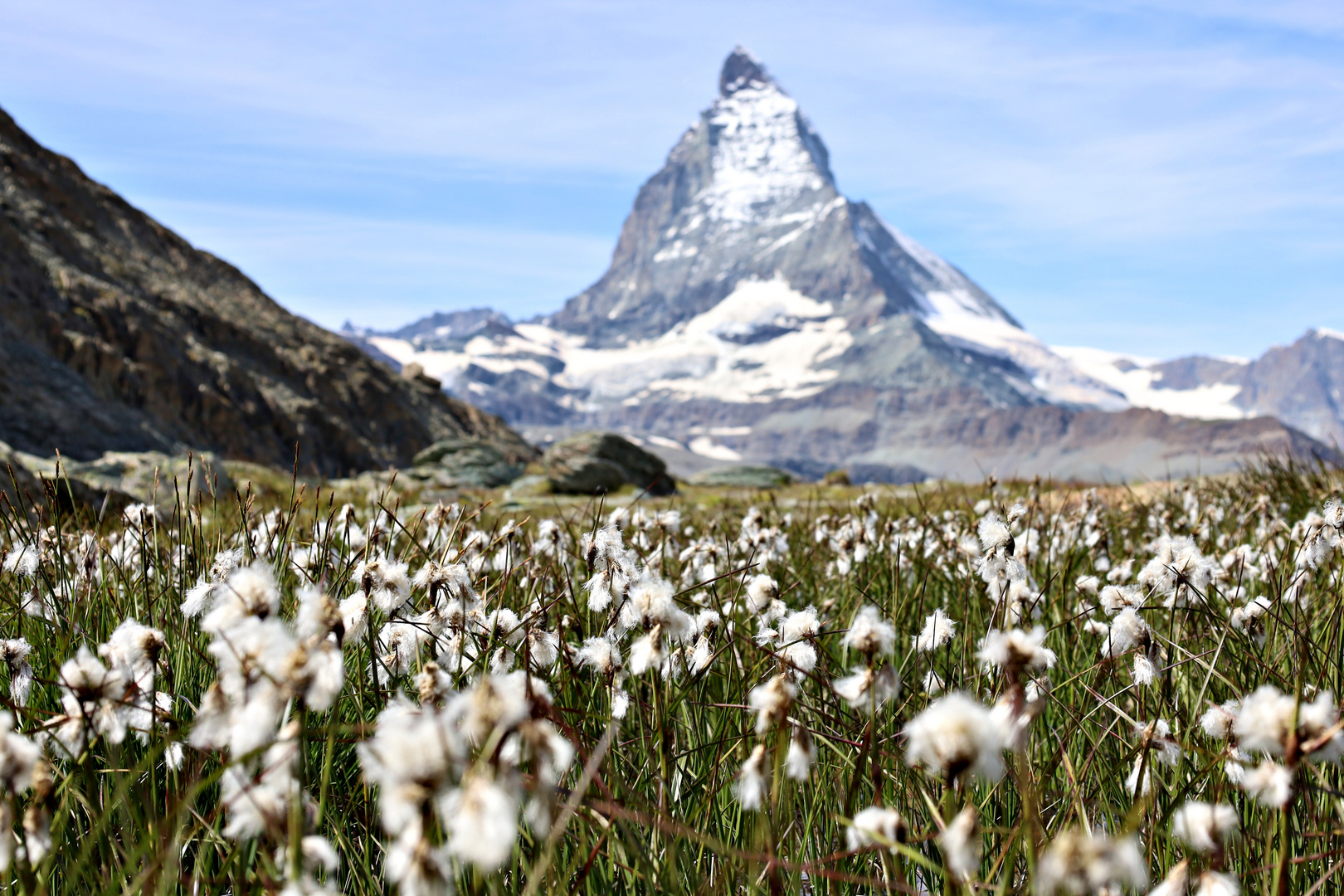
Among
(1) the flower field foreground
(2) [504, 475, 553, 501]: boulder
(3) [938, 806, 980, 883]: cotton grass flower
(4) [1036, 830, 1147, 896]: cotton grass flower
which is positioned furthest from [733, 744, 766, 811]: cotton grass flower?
(2) [504, 475, 553, 501]: boulder

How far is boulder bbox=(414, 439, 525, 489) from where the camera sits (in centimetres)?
2514

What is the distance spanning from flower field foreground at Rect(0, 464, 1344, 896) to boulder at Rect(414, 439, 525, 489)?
20.8 meters

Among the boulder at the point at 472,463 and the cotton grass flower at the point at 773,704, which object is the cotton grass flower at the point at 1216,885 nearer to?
the cotton grass flower at the point at 773,704

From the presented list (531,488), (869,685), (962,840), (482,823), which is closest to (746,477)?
(531,488)

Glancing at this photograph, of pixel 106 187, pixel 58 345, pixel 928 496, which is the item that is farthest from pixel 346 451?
pixel 928 496

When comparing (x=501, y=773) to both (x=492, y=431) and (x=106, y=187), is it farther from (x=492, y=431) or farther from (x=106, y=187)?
(x=492, y=431)

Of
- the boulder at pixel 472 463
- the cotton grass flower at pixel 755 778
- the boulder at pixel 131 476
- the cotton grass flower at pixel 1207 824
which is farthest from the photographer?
the boulder at pixel 472 463

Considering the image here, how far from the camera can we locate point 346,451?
42500mm

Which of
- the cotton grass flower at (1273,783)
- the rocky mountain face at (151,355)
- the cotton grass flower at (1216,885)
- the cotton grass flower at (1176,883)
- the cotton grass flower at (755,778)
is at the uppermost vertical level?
the rocky mountain face at (151,355)

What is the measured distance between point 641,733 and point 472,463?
24.9 m

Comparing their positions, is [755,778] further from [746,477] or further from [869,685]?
[746,477]

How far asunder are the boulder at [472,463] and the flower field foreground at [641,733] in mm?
20813

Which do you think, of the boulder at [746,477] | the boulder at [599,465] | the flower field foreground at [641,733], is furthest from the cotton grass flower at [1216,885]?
the boulder at [746,477]

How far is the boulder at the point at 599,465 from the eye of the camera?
2156cm
